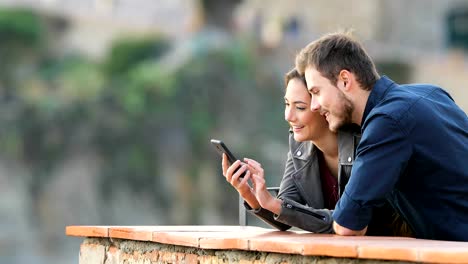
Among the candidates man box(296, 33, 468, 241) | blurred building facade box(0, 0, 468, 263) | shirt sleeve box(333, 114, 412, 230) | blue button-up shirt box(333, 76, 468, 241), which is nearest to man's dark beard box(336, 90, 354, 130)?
man box(296, 33, 468, 241)

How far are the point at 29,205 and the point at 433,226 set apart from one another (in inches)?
917

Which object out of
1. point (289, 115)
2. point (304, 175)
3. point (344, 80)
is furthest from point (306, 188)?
point (344, 80)

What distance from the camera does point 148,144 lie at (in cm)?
2794

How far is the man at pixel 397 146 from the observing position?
130 inches

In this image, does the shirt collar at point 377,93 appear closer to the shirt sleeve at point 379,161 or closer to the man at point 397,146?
the man at point 397,146

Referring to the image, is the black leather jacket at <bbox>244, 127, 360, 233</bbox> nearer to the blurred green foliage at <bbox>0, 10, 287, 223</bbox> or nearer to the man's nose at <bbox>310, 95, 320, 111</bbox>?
the man's nose at <bbox>310, 95, 320, 111</bbox>

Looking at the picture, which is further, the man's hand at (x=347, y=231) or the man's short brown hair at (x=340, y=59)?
the man's short brown hair at (x=340, y=59)

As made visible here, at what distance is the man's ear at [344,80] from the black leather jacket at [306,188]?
253 millimetres

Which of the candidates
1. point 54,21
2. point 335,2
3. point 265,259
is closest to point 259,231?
point 265,259

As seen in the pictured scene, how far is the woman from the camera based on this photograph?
3736mm

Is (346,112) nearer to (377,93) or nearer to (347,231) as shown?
(377,93)

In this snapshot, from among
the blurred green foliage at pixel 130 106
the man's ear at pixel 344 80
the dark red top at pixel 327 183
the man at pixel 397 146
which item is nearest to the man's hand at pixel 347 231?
the man at pixel 397 146

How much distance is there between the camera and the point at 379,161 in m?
3.28

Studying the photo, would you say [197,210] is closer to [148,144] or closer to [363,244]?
[148,144]
